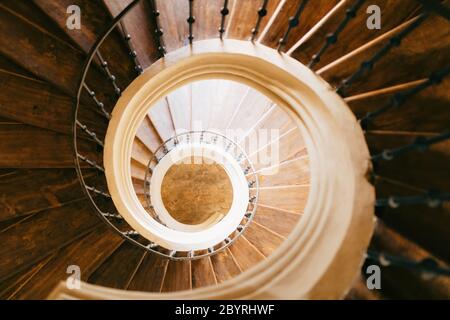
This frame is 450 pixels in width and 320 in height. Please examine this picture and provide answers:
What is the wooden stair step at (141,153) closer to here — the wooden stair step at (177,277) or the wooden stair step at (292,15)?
the wooden stair step at (177,277)

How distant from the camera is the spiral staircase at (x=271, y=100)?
64.9 inches

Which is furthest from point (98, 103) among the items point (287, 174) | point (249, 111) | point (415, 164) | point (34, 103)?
point (249, 111)

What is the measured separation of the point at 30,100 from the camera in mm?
2305

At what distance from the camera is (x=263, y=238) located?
435cm

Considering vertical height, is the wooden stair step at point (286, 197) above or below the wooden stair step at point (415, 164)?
below

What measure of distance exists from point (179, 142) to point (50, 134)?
3.84 meters

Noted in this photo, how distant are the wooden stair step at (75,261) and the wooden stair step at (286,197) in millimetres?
2262

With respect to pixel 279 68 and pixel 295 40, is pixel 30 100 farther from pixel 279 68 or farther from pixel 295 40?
pixel 295 40

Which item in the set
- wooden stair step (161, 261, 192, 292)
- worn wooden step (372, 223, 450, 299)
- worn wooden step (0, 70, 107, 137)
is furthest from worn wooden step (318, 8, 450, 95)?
wooden stair step (161, 261, 192, 292)

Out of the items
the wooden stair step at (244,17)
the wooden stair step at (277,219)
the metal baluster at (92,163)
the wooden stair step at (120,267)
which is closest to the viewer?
the wooden stair step at (244,17)

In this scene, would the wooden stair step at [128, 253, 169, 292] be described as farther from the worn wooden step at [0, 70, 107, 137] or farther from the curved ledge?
the worn wooden step at [0, 70, 107, 137]

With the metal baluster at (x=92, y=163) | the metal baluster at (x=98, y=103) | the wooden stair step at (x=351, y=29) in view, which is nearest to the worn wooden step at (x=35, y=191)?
the metal baluster at (x=92, y=163)

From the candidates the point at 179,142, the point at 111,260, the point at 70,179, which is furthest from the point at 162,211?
the point at 70,179

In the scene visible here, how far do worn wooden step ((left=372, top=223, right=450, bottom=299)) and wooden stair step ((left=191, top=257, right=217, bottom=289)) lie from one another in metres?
2.78
